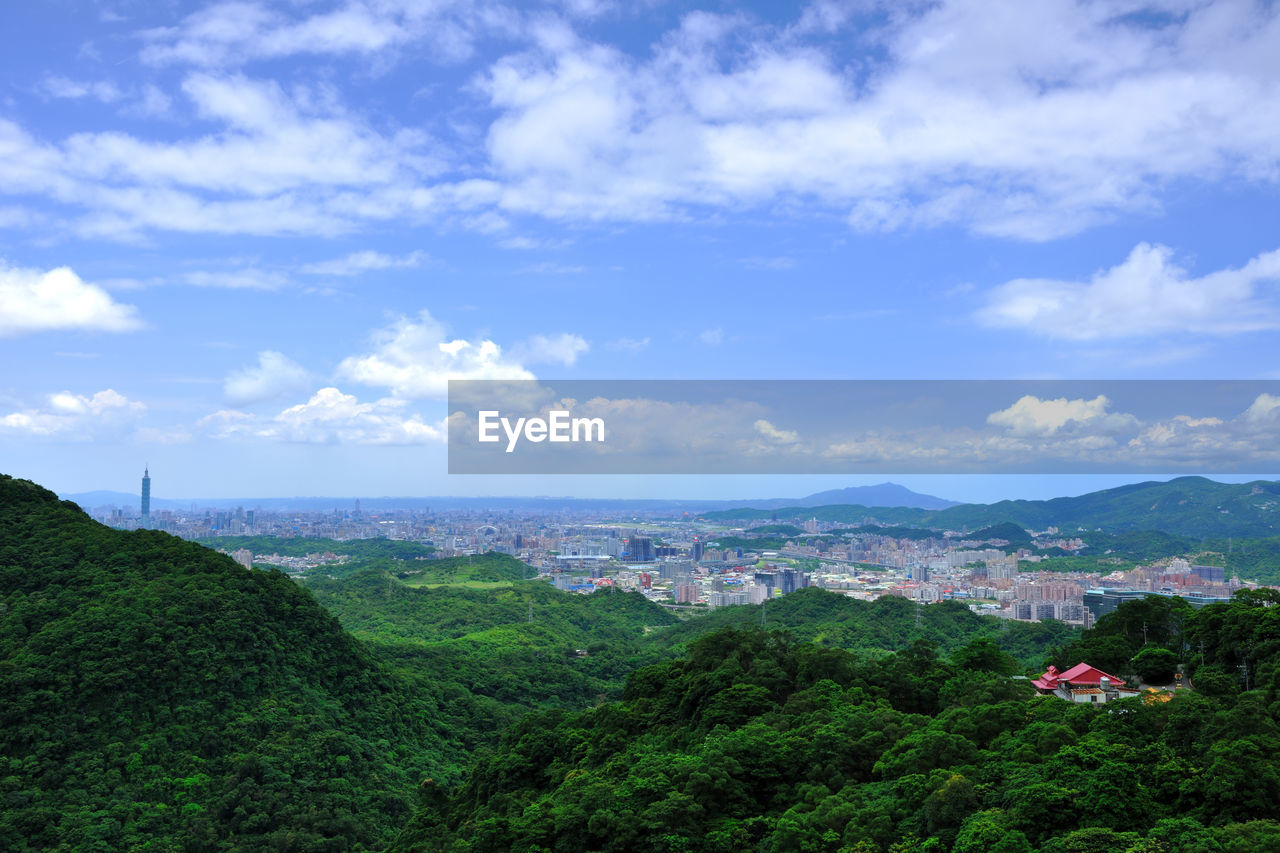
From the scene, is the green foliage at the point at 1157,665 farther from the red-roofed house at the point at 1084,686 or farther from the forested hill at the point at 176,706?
the forested hill at the point at 176,706

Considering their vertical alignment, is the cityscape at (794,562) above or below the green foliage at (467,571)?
below

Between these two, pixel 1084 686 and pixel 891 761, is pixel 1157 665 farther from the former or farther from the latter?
pixel 891 761

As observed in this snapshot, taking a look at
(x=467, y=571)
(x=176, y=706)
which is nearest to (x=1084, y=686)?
(x=176, y=706)

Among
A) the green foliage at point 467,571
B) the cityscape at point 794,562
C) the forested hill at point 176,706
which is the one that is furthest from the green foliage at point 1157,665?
the green foliage at point 467,571

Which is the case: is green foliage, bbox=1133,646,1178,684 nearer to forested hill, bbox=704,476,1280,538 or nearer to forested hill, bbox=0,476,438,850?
forested hill, bbox=0,476,438,850

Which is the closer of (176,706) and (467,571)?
(176,706)

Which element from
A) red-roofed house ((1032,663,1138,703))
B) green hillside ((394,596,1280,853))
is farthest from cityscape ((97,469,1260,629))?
green hillside ((394,596,1280,853))

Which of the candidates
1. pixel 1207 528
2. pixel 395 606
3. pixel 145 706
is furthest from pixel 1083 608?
pixel 1207 528
